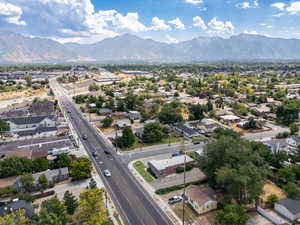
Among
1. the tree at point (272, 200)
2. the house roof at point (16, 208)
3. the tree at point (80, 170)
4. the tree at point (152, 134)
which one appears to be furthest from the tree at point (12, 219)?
the tree at point (152, 134)

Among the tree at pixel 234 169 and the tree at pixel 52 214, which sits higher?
the tree at pixel 234 169

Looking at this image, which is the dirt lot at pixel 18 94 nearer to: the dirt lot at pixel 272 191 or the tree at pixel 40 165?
the tree at pixel 40 165

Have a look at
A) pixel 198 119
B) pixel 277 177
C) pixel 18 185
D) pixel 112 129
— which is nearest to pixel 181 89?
pixel 198 119

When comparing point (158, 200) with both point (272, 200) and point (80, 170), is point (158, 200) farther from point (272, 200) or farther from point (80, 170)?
point (272, 200)

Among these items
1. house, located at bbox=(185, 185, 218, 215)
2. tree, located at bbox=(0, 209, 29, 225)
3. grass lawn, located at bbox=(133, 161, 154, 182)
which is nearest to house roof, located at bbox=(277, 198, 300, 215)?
house, located at bbox=(185, 185, 218, 215)

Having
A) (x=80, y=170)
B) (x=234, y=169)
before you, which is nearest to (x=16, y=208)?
Answer: (x=80, y=170)

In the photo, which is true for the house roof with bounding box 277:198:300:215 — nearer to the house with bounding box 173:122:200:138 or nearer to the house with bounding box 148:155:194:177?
the house with bounding box 148:155:194:177

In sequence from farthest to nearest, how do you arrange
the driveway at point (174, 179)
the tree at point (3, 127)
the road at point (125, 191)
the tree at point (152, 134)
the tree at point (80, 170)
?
the tree at point (3, 127)
the tree at point (152, 134)
the tree at point (80, 170)
the driveway at point (174, 179)
the road at point (125, 191)
